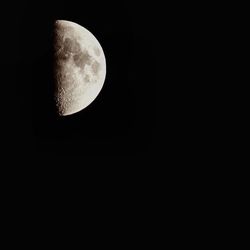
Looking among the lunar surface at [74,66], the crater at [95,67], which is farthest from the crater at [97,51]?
the crater at [95,67]

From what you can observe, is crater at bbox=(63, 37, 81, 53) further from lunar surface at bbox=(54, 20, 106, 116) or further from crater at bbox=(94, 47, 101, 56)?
crater at bbox=(94, 47, 101, 56)

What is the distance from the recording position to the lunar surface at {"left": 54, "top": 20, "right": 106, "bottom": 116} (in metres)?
2.98

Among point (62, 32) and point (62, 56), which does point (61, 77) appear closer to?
point (62, 56)

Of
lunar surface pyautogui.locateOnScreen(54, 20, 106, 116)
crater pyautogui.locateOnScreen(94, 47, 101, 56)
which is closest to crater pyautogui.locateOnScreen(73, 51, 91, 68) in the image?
lunar surface pyautogui.locateOnScreen(54, 20, 106, 116)

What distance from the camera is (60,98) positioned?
3104mm

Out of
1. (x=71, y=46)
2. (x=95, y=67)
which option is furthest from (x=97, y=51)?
(x=71, y=46)

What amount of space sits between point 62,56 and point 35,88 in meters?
0.46

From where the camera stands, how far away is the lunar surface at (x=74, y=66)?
2977mm

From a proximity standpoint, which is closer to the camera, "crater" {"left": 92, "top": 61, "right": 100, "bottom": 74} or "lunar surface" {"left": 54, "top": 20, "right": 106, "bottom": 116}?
"lunar surface" {"left": 54, "top": 20, "right": 106, "bottom": 116}

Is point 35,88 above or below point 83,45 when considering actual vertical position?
below

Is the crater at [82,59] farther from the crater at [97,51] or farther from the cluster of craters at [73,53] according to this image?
the crater at [97,51]

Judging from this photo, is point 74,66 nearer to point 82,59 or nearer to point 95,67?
point 82,59

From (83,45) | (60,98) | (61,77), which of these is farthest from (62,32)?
(60,98)

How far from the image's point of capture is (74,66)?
297 centimetres
